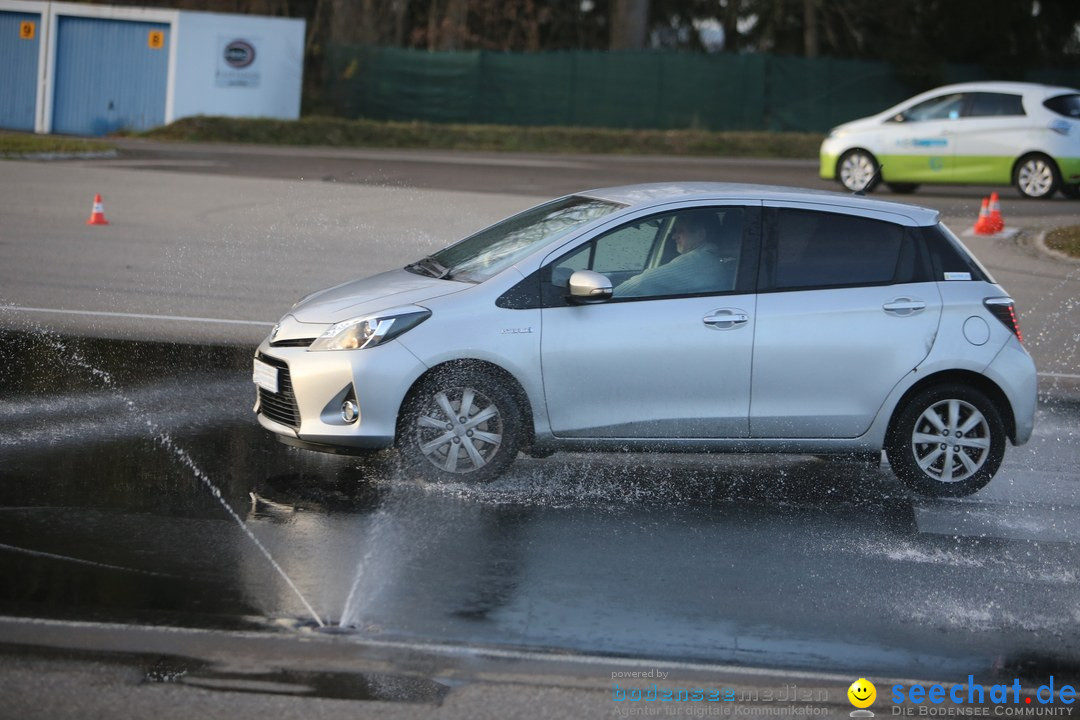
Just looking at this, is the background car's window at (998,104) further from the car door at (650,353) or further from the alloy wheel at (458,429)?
the alloy wheel at (458,429)

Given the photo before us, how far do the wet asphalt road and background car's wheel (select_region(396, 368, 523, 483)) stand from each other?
179 mm

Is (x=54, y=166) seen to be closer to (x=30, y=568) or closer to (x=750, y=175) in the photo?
(x=750, y=175)

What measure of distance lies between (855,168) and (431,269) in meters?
16.9

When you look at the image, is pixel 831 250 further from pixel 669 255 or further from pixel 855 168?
pixel 855 168

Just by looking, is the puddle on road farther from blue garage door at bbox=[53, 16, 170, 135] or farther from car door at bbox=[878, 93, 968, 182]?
blue garage door at bbox=[53, 16, 170, 135]

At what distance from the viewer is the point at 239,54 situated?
34469 mm

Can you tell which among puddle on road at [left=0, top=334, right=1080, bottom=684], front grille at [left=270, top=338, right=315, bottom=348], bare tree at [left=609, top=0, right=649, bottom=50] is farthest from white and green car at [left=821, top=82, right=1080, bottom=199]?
bare tree at [left=609, top=0, right=649, bottom=50]

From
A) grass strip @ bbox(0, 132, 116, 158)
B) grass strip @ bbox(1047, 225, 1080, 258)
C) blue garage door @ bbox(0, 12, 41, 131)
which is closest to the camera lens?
grass strip @ bbox(1047, 225, 1080, 258)

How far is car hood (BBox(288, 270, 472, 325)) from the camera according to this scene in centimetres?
745

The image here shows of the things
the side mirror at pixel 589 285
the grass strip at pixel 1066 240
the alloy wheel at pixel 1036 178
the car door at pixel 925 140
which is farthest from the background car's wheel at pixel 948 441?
the alloy wheel at pixel 1036 178

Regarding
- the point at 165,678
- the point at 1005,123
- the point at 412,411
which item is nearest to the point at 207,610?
the point at 165,678

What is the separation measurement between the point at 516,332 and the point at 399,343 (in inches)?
23.8

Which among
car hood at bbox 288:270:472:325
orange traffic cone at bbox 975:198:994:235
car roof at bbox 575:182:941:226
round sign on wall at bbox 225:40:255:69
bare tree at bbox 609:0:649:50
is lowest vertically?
car hood at bbox 288:270:472:325

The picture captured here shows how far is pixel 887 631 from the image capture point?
18.9ft
